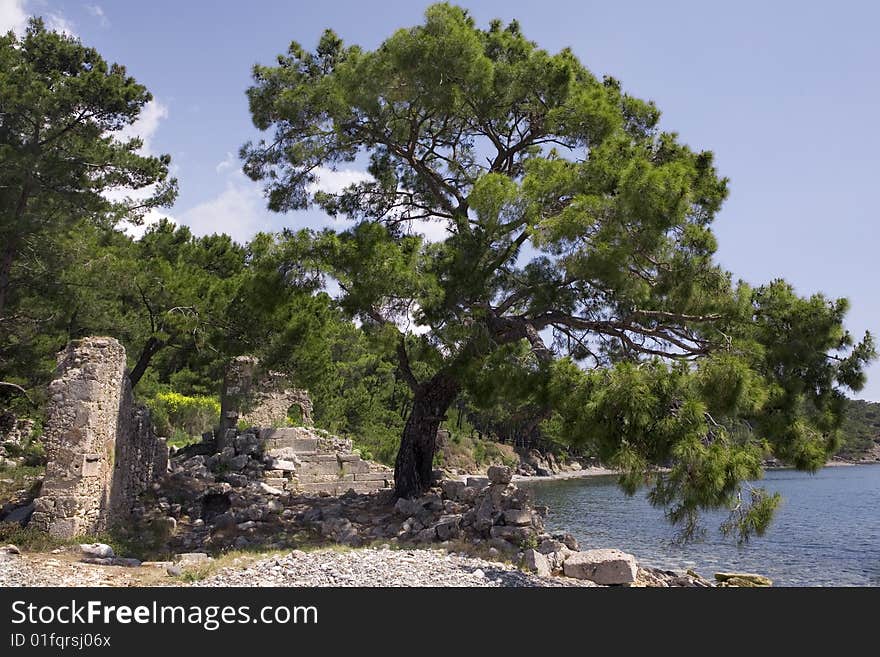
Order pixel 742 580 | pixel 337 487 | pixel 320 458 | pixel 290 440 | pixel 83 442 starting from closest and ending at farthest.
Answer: pixel 83 442 < pixel 742 580 < pixel 337 487 < pixel 320 458 < pixel 290 440

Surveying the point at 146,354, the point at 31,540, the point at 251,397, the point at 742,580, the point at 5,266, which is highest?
the point at 5,266

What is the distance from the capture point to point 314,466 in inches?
703

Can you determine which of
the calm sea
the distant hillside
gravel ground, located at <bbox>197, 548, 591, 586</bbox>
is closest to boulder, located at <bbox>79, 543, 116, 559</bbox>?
gravel ground, located at <bbox>197, 548, 591, 586</bbox>

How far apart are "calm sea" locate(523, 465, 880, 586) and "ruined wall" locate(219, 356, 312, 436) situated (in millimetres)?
8297

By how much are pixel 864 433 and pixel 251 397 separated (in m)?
96.6

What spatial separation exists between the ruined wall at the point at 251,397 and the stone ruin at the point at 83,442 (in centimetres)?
423

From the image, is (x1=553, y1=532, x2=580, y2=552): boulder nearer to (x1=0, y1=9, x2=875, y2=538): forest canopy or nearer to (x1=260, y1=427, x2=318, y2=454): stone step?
(x1=0, y1=9, x2=875, y2=538): forest canopy

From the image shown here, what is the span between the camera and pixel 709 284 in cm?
969

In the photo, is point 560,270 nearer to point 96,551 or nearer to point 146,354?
point 96,551

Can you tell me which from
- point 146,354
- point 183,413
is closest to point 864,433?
point 183,413

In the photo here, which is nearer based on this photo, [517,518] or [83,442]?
[83,442]

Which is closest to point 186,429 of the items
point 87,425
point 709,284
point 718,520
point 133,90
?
point 133,90

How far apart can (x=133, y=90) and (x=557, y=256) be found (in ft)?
31.6

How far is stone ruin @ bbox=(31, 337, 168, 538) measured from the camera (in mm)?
9547
